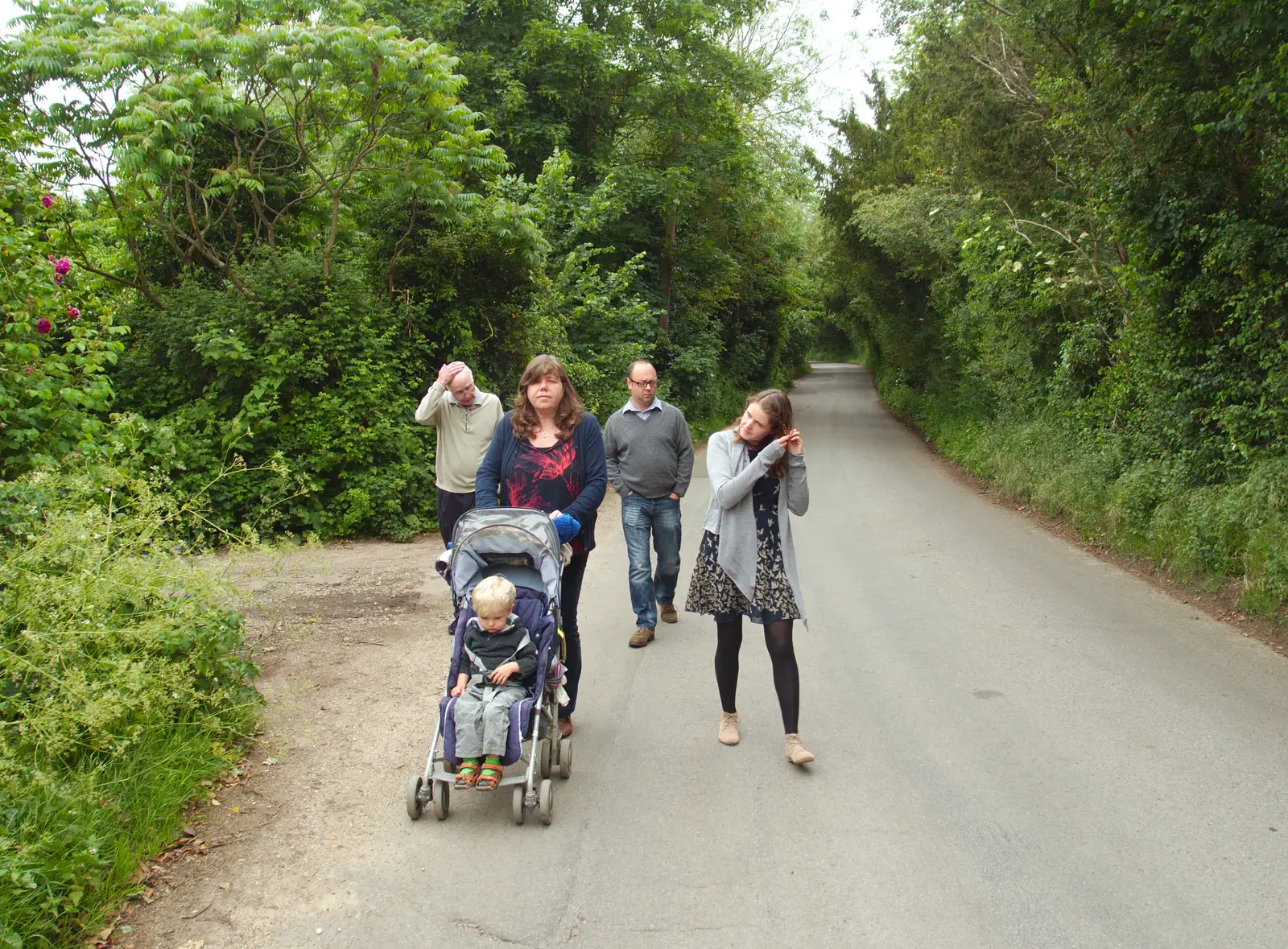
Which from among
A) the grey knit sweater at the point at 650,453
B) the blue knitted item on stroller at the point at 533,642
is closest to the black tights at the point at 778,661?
the blue knitted item on stroller at the point at 533,642

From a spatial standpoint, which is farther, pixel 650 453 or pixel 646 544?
pixel 646 544

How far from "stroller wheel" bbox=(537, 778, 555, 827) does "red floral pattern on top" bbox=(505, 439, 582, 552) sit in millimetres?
1490

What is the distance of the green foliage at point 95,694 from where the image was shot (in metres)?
3.58

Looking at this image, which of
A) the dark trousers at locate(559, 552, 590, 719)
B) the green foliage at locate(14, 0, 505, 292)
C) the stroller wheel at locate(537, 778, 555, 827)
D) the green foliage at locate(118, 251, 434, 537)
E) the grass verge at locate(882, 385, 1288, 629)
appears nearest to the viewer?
the stroller wheel at locate(537, 778, 555, 827)

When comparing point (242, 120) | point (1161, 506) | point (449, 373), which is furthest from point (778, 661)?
point (242, 120)

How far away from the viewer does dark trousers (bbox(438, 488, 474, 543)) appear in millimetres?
7047

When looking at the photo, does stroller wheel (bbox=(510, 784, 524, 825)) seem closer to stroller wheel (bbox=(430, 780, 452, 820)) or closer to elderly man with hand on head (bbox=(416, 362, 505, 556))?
stroller wheel (bbox=(430, 780, 452, 820))

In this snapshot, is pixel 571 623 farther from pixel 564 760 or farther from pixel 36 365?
pixel 36 365

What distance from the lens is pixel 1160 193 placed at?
1053cm

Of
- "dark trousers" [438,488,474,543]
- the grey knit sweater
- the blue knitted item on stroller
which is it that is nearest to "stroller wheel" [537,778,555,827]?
the blue knitted item on stroller

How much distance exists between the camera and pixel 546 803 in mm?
4406

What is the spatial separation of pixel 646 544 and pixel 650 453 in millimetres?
727

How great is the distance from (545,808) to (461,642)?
2.88ft

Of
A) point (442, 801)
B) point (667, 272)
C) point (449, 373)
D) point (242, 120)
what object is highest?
Result: point (242, 120)
